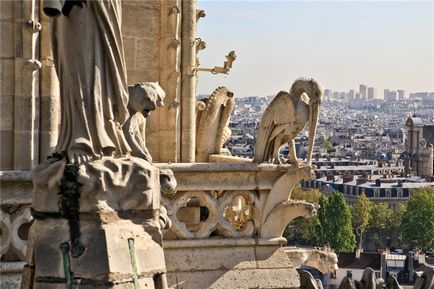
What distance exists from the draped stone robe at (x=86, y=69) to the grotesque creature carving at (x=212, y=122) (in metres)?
7.36

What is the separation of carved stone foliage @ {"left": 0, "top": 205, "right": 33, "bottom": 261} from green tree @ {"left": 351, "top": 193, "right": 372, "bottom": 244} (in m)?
119

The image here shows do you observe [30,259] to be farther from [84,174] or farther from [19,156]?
[19,156]

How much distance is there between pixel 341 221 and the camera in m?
113

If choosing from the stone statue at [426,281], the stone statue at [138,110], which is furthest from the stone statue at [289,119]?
the stone statue at [138,110]

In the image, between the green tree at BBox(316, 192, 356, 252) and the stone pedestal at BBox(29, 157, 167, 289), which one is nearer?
the stone pedestal at BBox(29, 157, 167, 289)

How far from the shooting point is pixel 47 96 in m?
11.3

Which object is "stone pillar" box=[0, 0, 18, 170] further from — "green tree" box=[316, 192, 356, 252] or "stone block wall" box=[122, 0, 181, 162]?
"green tree" box=[316, 192, 356, 252]

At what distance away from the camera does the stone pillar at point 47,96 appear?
444 inches

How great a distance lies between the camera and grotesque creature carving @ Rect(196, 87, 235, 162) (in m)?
14.5

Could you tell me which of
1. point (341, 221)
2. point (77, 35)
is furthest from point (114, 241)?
point (341, 221)

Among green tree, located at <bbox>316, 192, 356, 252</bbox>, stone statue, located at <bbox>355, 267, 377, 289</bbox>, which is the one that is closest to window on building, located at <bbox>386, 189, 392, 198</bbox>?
green tree, located at <bbox>316, 192, 356, 252</bbox>

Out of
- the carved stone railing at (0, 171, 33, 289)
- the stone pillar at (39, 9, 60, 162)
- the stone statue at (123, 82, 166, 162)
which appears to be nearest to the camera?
the stone statue at (123, 82, 166, 162)

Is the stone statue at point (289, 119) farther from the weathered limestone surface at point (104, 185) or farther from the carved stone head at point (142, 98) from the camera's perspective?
the weathered limestone surface at point (104, 185)

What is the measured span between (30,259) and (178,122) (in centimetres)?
634
